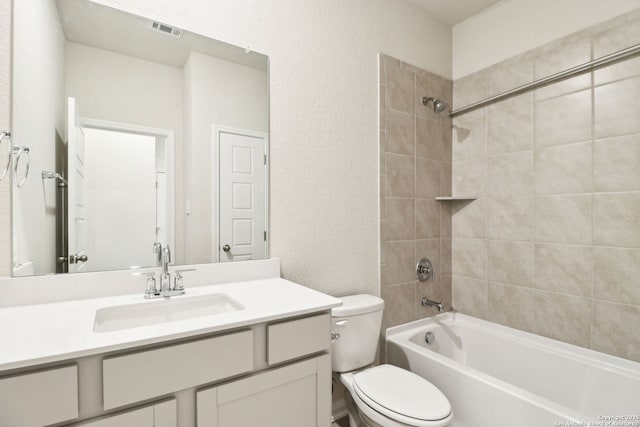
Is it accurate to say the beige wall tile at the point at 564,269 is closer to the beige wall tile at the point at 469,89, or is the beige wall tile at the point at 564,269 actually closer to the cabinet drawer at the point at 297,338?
the beige wall tile at the point at 469,89

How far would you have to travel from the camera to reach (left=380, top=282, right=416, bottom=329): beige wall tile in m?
1.96

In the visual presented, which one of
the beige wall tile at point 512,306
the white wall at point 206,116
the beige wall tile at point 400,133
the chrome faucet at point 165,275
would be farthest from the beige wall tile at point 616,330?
the chrome faucet at point 165,275

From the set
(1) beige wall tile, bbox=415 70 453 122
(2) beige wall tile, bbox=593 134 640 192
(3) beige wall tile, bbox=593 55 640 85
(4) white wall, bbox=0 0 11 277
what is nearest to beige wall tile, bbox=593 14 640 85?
(3) beige wall tile, bbox=593 55 640 85

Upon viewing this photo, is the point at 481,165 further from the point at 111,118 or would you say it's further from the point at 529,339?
the point at 111,118

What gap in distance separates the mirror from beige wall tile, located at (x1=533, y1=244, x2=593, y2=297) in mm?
1621

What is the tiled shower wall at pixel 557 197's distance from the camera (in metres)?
1.57

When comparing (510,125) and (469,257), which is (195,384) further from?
(510,125)

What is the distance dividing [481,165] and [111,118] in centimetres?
215

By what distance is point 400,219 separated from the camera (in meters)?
2.03

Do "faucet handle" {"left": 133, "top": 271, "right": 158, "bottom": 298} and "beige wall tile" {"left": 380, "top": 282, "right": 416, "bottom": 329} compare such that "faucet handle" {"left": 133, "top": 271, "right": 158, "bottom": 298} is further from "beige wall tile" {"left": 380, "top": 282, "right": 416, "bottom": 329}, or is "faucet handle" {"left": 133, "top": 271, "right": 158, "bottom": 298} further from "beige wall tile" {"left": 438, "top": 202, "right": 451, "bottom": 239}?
"beige wall tile" {"left": 438, "top": 202, "right": 451, "bottom": 239}

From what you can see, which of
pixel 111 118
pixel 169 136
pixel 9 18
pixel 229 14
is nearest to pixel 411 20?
pixel 229 14

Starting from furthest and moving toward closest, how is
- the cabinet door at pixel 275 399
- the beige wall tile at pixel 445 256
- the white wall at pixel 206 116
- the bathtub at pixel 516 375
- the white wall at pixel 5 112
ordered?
1. the beige wall tile at pixel 445 256
2. the white wall at pixel 206 116
3. the bathtub at pixel 516 375
4. the white wall at pixel 5 112
5. the cabinet door at pixel 275 399

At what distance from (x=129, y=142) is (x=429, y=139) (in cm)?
181

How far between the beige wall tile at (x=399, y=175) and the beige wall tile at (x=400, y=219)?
0.05 meters
